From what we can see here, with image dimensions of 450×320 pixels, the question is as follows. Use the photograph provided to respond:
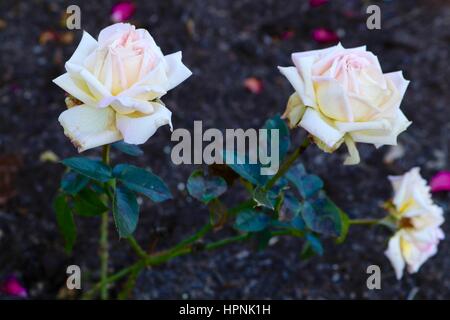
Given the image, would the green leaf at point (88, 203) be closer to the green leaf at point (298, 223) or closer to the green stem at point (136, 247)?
the green stem at point (136, 247)

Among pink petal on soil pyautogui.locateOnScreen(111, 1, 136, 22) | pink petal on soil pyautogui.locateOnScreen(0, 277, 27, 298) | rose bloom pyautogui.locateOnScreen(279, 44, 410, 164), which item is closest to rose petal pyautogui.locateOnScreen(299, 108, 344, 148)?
rose bloom pyautogui.locateOnScreen(279, 44, 410, 164)

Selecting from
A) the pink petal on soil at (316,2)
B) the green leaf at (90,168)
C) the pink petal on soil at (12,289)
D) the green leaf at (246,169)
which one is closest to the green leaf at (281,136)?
the green leaf at (246,169)

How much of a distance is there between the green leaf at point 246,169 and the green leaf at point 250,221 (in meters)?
0.08

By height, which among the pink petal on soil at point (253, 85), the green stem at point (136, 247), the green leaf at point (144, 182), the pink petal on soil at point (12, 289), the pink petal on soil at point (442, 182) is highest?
the pink petal on soil at point (253, 85)

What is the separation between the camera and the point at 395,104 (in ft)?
3.06

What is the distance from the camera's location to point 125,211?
40.6 inches

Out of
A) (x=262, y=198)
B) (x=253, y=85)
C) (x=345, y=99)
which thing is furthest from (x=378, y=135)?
(x=253, y=85)

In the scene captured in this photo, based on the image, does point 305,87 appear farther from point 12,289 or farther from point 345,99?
point 12,289

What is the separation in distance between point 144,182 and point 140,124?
0.66 feet

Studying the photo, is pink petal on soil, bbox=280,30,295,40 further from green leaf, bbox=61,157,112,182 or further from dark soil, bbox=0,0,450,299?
green leaf, bbox=61,157,112,182

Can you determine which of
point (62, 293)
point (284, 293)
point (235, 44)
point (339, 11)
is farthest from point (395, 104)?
point (339, 11)

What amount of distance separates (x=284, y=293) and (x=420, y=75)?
1.01 meters

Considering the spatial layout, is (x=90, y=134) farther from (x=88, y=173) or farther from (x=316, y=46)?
(x=316, y=46)

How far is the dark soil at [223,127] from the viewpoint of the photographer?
1.61 metres
